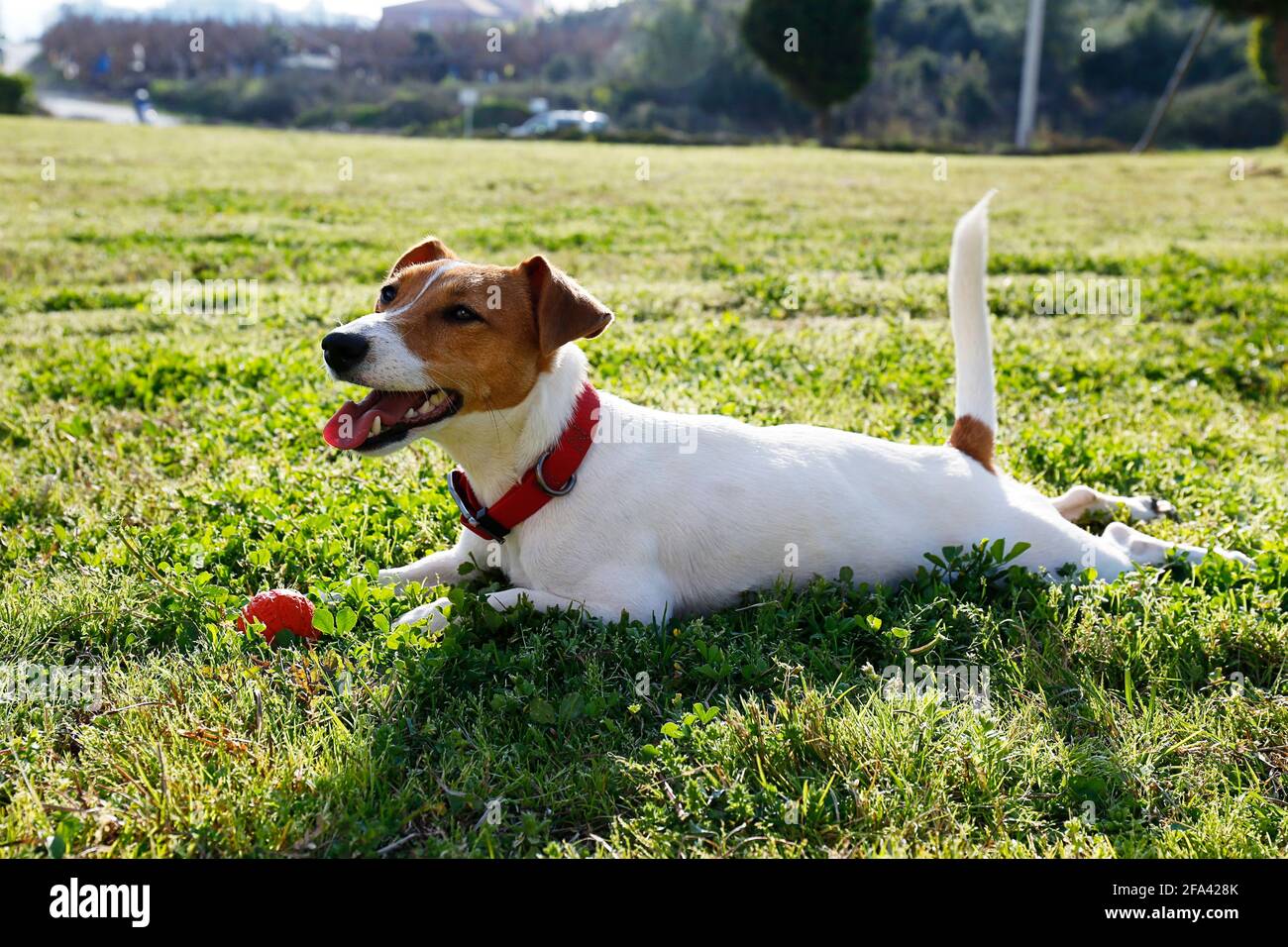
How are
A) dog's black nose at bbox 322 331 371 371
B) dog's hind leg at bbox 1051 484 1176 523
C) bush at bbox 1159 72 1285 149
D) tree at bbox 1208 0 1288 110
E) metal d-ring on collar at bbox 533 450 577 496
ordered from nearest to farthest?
dog's black nose at bbox 322 331 371 371 < metal d-ring on collar at bbox 533 450 577 496 < dog's hind leg at bbox 1051 484 1176 523 < tree at bbox 1208 0 1288 110 < bush at bbox 1159 72 1285 149

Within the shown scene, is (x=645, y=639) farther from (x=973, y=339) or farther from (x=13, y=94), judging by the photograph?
(x=13, y=94)

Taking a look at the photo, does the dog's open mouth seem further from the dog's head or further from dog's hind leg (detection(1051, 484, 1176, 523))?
dog's hind leg (detection(1051, 484, 1176, 523))

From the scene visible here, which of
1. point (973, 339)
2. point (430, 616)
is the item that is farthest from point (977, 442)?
point (430, 616)

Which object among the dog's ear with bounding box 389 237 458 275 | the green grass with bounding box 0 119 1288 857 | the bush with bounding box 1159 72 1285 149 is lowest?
the green grass with bounding box 0 119 1288 857

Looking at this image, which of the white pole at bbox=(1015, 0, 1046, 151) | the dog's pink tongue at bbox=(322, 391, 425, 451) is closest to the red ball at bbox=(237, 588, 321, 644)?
the dog's pink tongue at bbox=(322, 391, 425, 451)

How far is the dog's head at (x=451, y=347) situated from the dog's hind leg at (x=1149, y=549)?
2298 millimetres

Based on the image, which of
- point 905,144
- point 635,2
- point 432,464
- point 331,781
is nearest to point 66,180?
point 432,464

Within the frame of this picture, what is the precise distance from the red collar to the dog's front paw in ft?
1.01

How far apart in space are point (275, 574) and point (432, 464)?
1.30 meters

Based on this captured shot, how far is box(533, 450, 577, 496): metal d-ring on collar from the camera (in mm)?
3555

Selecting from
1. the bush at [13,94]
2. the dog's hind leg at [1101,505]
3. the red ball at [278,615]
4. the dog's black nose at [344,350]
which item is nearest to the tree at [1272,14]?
the dog's hind leg at [1101,505]

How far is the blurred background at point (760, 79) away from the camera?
41.9 m

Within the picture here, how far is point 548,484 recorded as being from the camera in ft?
11.7

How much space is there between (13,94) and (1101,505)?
4218 centimetres
